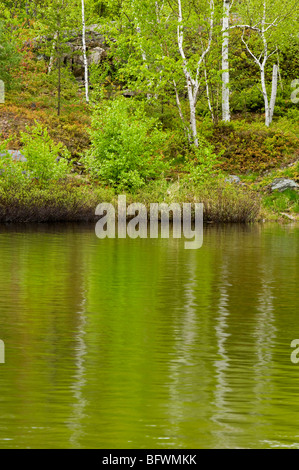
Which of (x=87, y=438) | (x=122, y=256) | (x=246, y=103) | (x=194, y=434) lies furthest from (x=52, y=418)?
(x=246, y=103)

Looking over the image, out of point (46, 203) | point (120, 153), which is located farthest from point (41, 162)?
point (120, 153)

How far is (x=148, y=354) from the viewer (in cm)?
844

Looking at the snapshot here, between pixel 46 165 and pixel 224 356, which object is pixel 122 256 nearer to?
pixel 224 356

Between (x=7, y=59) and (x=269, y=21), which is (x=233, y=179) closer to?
(x=269, y=21)

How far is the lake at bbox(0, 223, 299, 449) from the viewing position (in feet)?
19.0

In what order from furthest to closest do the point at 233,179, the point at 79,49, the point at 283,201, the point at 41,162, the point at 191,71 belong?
the point at 79,49 → the point at 191,71 → the point at 233,179 → the point at 283,201 → the point at 41,162

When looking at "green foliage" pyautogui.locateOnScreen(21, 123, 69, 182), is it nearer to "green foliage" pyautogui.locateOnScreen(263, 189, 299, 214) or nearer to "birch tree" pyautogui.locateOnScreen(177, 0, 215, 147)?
"birch tree" pyautogui.locateOnScreen(177, 0, 215, 147)

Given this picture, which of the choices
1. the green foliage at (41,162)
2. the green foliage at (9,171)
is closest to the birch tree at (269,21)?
the green foliage at (41,162)

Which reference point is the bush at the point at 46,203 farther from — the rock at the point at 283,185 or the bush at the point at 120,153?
the rock at the point at 283,185

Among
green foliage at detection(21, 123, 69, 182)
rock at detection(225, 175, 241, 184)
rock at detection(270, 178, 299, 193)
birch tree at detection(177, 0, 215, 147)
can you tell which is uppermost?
birch tree at detection(177, 0, 215, 147)

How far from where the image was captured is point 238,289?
13.9 metres

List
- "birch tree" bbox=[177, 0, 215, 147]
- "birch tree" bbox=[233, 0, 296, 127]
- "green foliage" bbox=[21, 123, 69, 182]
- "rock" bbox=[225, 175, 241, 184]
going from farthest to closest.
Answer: "birch tree" bbox=[233, 0, 296, 127], "birch tree" bbox=[177, 0, 215, 147], "rock" bbox=[225, 175, 241, 184], "green foliage" bbox=[21, 123, 69, 182]

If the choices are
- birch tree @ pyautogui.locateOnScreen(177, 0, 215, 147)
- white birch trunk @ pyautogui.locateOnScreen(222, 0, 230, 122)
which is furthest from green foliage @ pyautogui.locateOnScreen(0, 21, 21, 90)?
white birch trunk @ pyautogui.locateOnScreen(222, 0, 230, 122)

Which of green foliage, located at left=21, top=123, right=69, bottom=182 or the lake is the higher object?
green foliage, located at left=21, top=123, right=69, bottom=182
